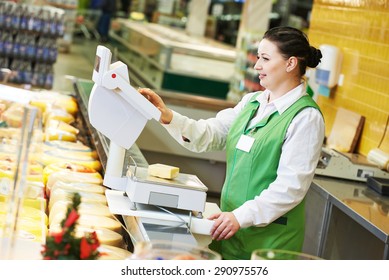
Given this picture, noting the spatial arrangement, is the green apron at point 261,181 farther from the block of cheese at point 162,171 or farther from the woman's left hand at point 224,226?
the block of cheese at point 162,171

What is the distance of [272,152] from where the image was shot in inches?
141

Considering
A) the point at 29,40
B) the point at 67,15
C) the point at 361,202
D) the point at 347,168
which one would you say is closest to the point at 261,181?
the point at 361,202

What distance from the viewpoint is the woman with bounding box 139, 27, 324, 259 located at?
3.48 m

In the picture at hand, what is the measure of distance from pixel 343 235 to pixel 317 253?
8.3 inches

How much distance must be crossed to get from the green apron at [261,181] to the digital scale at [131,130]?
14.6 inches

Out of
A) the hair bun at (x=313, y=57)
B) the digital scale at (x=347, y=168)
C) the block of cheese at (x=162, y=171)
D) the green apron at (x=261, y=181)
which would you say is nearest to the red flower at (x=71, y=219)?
the block of cheese at (x=162, y=171)

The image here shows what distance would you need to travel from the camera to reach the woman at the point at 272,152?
3.48 metres

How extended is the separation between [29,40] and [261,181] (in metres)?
7.13

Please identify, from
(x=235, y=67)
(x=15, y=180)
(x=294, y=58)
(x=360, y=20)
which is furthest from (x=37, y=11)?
(x=15, y=180)

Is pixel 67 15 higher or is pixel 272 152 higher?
pixel 272 152

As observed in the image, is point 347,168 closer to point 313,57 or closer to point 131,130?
point 313,57

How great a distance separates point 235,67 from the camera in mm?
11789

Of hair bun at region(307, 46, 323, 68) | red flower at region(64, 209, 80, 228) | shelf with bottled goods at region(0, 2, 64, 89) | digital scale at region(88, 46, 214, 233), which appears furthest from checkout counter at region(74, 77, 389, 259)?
shelf with bottled goods at region(0, 2, 64, 89)

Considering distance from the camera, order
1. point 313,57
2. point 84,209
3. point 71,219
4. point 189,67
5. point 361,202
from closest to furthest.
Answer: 1. point 71,219
2. point 84,209
3. point 313,57
4. point 361,202
5. point 189,67
